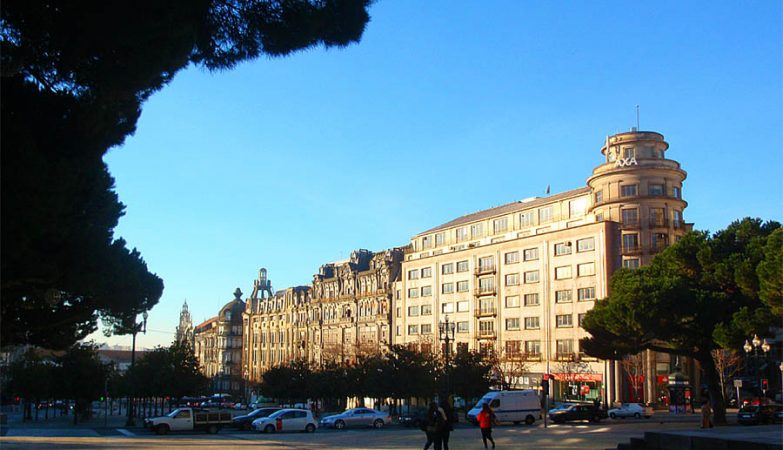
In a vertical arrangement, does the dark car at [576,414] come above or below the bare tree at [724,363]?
below

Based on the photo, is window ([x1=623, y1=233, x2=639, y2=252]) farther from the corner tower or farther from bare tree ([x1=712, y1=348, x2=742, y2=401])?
bare tree ([x1=712, y1=348, x2=742, y2=401])

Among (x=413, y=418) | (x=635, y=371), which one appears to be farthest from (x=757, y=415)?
(x=635, y=371)

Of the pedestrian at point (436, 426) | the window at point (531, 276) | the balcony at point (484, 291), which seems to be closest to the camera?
the pedestrian at point (436, 426)

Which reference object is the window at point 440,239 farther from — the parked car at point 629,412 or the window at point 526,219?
the parked car at point 629,412

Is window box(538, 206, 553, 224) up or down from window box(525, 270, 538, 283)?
up

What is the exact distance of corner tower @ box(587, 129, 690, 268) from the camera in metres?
70.0

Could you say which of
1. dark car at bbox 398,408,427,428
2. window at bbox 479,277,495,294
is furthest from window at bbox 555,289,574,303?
dark car at bbox 398,408,427,428

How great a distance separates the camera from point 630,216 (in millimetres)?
70875

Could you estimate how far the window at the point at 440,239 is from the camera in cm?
9552

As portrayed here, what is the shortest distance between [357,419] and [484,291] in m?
39.7

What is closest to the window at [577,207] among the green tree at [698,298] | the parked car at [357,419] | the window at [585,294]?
the window at [585,294]

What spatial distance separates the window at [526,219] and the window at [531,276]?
5.80m

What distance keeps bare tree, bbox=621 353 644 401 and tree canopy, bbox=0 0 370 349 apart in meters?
57.8

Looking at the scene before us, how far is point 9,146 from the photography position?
12781 mm
